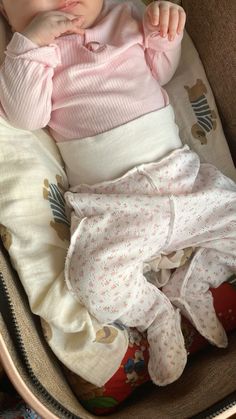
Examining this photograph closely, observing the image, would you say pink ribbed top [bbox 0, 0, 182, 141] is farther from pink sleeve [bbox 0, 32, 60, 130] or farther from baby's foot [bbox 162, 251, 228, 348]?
baby's foot [bbox 162, 251, 228, 348]

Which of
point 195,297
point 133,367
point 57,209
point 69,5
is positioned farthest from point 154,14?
point 133,367

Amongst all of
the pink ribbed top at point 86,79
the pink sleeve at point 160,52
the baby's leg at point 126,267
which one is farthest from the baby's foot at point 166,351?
the pink sleeve at point 160,52

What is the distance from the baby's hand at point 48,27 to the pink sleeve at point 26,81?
0.04ft

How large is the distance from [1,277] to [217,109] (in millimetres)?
632

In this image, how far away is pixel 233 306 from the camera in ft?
3.48

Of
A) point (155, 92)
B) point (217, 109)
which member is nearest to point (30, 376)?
point (155, 92)

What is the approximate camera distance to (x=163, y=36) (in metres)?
1.02

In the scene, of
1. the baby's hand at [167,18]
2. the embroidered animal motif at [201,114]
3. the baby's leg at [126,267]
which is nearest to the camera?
the baby's leg at [126,267]

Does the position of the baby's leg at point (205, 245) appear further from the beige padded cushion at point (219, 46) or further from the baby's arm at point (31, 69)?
the baby's arm at point (31, 69)

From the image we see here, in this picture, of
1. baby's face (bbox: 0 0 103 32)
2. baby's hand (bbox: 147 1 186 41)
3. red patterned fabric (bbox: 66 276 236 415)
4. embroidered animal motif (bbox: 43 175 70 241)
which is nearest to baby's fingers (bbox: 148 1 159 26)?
baby's hand (bbox: 147 1 186 41)

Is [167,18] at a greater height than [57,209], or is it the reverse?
[167,18]

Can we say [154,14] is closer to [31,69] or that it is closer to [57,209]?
[31,69]

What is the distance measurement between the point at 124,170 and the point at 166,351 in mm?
348

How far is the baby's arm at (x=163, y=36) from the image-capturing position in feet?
3.31
